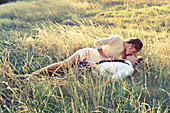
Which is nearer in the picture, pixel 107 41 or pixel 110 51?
pixel 107 41

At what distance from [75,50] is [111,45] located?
44.5 inches

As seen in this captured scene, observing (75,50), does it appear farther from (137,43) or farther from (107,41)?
(137,43)

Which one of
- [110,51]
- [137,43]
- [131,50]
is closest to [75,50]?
[110,51]

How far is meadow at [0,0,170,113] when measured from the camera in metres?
2.37

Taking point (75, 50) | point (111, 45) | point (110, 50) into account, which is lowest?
point (75, 50)

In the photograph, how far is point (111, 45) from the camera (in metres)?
3.67

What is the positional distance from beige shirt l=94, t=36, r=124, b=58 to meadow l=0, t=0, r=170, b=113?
1.72ft

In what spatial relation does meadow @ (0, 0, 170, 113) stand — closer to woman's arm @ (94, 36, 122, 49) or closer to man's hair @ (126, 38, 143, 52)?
man's hair @ (126, 38, 143, 52)

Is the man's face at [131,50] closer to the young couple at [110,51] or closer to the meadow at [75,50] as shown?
the young couple at [110,51]

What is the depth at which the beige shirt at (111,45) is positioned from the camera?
3.55 metres

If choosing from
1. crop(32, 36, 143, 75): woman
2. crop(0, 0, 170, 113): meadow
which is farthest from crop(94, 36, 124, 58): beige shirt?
crop(0, 0, 170, 113): meadow

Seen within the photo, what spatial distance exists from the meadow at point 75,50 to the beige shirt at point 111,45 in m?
0.52

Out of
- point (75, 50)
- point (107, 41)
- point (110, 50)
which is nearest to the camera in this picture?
point (107, 41)

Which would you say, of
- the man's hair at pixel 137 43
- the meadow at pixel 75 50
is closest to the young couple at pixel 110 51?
the man's hair at pixel 137 43
